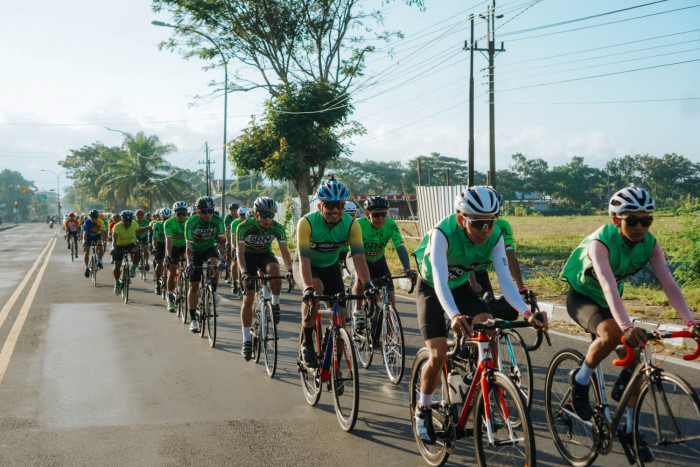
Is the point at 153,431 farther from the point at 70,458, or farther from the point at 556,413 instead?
the point at 556,413

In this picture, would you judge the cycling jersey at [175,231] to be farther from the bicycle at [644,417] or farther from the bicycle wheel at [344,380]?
the bicycle at [644,417]

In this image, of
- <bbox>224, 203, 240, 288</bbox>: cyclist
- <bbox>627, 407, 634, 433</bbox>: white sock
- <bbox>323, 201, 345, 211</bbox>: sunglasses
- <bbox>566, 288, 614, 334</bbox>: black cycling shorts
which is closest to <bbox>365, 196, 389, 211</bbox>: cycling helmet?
<bbox>323, 201, 345, 211</bbox>: sunglasses

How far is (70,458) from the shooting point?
4.46m

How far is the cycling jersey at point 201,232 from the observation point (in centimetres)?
903

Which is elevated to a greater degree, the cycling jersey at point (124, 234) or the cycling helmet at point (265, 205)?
the cycling helmet at point (265, 205)

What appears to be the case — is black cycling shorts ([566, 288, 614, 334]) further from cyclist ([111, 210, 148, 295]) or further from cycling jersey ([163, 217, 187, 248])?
cyclist ([111, 210, 148, 295])

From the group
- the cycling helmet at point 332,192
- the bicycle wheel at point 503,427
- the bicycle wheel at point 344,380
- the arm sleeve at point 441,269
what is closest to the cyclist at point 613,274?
the bicycle wheel at point 503,427

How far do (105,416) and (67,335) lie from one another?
4317mm

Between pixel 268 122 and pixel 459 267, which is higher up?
pixel 268 122

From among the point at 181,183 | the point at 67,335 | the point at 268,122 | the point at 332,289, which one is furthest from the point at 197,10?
the point at 181,183

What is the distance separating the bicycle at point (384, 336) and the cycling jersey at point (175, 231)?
431cm

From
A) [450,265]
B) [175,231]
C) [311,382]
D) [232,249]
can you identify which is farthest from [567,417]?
[232,249]

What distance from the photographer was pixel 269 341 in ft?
23.0

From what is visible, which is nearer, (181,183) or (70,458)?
(70,458)
